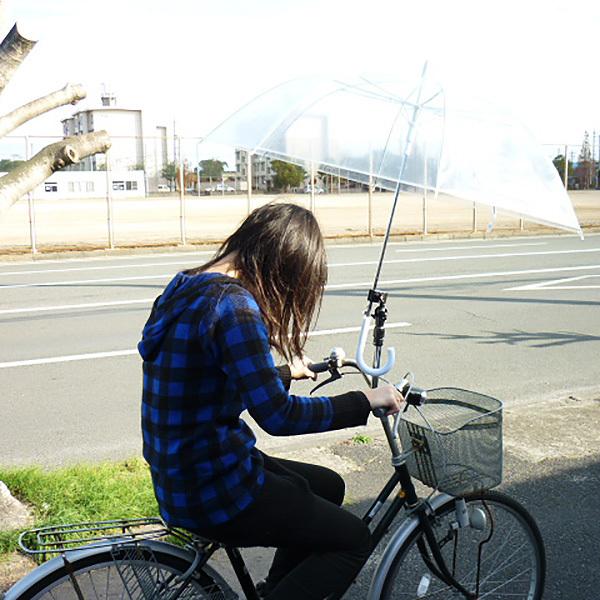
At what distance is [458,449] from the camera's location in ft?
8.07

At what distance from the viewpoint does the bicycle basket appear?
2.45 meters

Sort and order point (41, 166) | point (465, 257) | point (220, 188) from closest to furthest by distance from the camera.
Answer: point (41, 166), point (465, 257), point (220, 188)

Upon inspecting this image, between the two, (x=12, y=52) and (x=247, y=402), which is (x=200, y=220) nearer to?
(x=12, y=52)

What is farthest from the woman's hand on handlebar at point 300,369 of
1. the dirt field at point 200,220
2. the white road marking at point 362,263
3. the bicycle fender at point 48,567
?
the dirt field at point 200,220

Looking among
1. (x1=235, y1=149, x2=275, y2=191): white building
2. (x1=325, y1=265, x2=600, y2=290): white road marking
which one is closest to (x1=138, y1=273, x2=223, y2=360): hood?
(x1=325, y1=265, x2=600, y2=290): white road marking

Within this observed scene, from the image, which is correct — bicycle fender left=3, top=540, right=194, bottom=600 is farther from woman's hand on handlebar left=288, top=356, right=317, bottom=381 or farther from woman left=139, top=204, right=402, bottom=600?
woman's hand on handlebar left=288, top=356, right=317, bottom=381

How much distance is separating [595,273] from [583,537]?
33.0ft

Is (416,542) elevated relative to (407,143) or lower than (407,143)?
lower

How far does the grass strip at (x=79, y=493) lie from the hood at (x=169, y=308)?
1.92m

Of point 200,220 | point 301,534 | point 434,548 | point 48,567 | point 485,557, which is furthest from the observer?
point 200,220

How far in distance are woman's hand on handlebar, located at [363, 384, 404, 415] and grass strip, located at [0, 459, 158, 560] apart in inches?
76.7

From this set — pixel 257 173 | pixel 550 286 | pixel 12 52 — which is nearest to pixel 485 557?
pixel 12 52

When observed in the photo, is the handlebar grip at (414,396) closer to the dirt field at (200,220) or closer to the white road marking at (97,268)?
the white road marking at (97,268)

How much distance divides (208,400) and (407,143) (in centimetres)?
166
